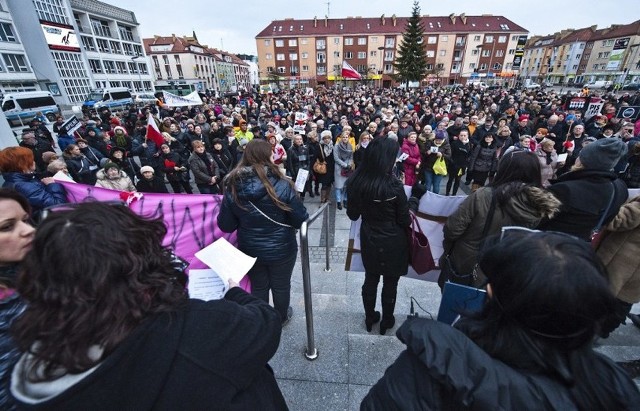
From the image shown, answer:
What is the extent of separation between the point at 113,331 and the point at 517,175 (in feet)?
8.80

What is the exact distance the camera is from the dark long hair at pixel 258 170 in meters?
2.48

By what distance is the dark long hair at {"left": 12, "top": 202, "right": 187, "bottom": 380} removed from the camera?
0.79 m

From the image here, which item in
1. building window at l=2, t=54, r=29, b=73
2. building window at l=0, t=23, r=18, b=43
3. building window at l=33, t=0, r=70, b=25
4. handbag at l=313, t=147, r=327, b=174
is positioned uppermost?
building window at l=33, t=0, r=70, b=25

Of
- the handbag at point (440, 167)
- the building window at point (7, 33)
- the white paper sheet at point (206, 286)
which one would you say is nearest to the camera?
the white paper sheet at point (206, 286)

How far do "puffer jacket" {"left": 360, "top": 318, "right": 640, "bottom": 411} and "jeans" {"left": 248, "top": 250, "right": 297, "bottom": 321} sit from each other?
2.00m

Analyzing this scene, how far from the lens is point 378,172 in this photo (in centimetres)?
249

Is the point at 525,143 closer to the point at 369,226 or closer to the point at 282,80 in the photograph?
the point at 369,226

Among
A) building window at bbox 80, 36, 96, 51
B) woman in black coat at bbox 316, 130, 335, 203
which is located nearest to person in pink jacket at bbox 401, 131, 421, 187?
woman in black coat at bbox 316, 130, 335, 203

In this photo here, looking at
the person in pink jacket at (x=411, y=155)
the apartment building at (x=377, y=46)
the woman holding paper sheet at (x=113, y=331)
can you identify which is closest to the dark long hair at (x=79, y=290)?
the woman holding paper sheet at (x=113, y=331)

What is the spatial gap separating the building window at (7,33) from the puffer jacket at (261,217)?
153ft

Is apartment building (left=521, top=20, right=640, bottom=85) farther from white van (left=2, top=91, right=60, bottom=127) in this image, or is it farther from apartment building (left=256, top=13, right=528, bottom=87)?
white van (left=2, top=91, right=60, bottom=127)

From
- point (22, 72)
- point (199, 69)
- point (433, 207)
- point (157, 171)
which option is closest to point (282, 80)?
point (199, 69)

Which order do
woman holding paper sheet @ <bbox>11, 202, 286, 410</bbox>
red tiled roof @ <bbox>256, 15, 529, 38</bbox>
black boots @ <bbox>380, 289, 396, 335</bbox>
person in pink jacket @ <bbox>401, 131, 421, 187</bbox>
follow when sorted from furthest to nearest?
red tiled roof @ <bbox>256, 15, 529, 38</bbox> → person in pink jacket @ <bbox>401, 131, 421, 187</bbox> → black boots @ <bbox>380, 289, 396, 335</bbox> → woman holding paper sheet @ <bbox>11, 202, 286, 410</bbox>

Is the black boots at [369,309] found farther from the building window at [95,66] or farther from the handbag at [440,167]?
the building window at [95,66]
